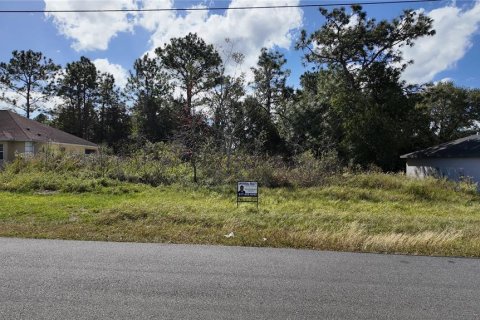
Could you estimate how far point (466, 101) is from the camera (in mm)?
40906

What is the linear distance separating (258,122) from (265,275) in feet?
101

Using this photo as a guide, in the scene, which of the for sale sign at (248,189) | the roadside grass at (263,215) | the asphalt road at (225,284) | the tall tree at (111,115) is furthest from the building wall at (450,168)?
the tall tree at (111,115)

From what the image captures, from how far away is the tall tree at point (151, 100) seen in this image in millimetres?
43406

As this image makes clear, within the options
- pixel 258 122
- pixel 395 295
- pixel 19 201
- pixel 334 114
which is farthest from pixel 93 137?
pixel 395 295

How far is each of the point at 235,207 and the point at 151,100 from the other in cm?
3635

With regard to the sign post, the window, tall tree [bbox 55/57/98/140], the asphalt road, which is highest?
tall tree [bbox 55/57/98/140]

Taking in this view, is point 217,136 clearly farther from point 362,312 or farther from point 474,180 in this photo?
point 362,312

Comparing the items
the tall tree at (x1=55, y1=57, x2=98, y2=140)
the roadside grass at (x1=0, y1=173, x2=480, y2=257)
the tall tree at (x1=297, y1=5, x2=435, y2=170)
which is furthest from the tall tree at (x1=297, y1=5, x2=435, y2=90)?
the tall tree at (x1=55, y1=57, x2=98, y2=140)

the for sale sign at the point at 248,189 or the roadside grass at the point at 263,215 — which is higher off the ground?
→ the for sale sign at the point at 248,189

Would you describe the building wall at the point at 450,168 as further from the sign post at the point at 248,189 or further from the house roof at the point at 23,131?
the house roof at the point at 23,131

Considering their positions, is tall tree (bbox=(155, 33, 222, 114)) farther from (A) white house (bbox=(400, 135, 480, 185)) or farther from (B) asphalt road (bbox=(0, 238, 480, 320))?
(B) asphalt road (bbox=(0, 238, 480, 320))

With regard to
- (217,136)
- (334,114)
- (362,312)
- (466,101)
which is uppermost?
(466,101)

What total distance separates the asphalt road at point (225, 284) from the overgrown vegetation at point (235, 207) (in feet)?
2.59

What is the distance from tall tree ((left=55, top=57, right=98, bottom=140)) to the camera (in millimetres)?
46062
